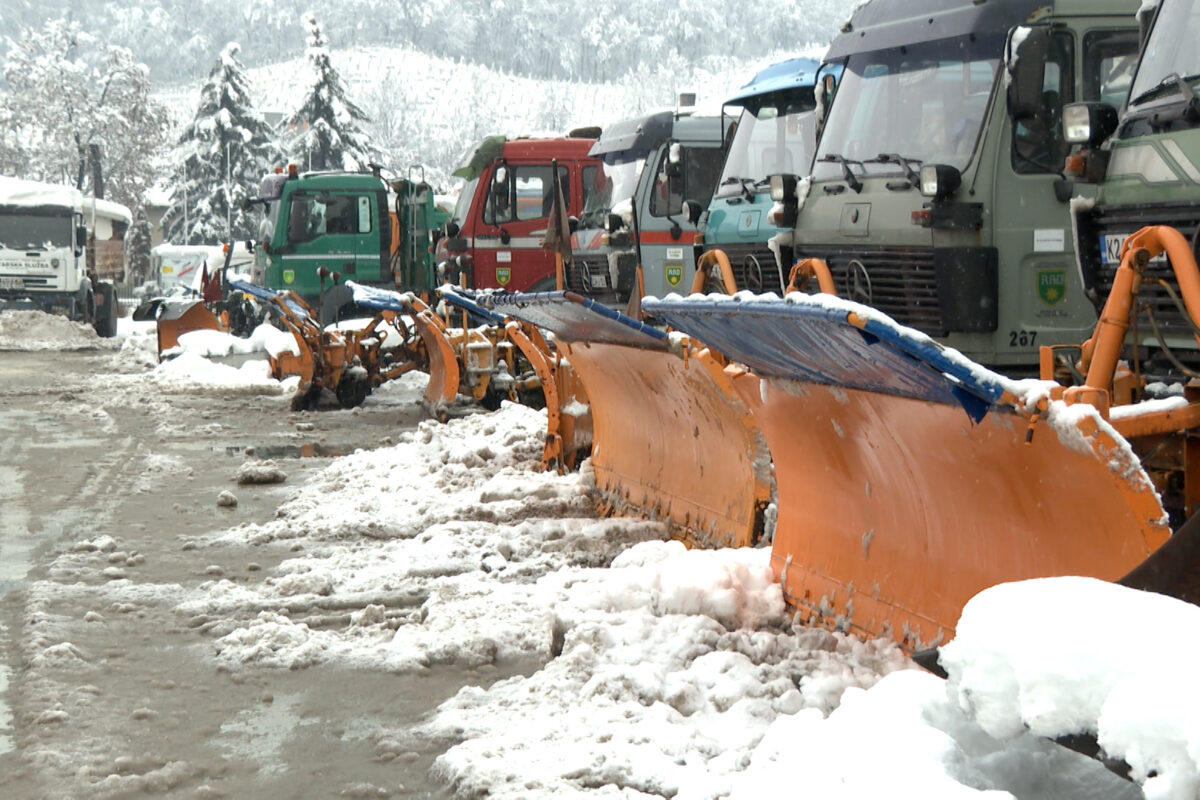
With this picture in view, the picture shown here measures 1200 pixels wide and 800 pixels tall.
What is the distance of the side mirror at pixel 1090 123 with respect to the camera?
17.6 feet

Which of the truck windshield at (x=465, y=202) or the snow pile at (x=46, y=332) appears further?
the snow pile at (x=46, y=332)

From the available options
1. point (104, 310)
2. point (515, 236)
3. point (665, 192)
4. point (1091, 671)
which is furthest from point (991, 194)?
point (104, 310)

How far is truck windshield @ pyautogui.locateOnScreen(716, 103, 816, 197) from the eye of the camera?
1037 cm

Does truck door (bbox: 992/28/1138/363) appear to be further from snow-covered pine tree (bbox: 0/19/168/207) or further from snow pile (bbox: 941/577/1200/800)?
snow-covered pine tree (bbox: 0/19/168/207)

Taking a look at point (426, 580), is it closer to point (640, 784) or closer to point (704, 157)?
point (640, 784)

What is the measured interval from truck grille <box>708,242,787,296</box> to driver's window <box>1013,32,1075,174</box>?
2181 mm

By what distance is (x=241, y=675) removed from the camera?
5.38 meters

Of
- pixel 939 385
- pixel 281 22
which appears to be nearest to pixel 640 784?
pixel 939 385

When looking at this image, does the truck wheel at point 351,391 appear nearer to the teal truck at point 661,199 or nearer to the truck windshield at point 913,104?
the teal truck at point 661,199

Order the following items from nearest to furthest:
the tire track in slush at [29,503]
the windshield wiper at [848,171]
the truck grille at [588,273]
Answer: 1. the tire track in slush at [29,503]
2. the windshield wiper at [848,171]
3. the truck grille at [588,273]

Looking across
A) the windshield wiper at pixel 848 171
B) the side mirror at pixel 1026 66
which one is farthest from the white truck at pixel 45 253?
the side mirror at pixel 1026 66

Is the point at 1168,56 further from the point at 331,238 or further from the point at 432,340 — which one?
the point at 331,238

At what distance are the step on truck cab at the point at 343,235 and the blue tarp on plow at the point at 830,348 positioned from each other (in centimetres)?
1709

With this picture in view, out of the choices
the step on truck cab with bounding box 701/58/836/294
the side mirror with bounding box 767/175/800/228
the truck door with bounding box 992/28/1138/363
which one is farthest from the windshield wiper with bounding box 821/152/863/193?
the step on truck cab with bounding box 701/58/836/294
